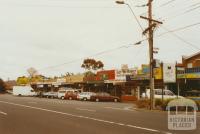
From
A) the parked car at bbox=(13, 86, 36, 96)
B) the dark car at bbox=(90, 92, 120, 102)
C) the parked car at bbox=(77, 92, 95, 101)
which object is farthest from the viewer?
the parked car at bbox=(13, 86, 36, 96)

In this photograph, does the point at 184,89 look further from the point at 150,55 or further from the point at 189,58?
the point at 150,55

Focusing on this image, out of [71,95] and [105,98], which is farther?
[71,95]

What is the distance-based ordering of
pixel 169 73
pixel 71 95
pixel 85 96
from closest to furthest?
pixel 169 73 → pixel 85 96 → pixel 71 95

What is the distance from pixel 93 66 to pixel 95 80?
45.1 metres

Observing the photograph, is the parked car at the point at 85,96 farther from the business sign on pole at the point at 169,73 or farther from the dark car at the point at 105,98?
the business sign on pole at the point at 169,73

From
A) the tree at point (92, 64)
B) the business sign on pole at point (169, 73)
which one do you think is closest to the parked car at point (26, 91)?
the tree at point (92, 64)

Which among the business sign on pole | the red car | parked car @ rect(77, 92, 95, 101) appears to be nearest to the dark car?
parked car @ rect(77, 92, 95, 101)

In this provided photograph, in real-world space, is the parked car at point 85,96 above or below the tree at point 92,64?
below

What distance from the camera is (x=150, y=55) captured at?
1258 inches

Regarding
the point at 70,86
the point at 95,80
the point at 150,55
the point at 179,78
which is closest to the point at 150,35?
the point at 150,55

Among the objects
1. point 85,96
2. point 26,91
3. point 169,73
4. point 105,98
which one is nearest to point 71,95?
point 85,96

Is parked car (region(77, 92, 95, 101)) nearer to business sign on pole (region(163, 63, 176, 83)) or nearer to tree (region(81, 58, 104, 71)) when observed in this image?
business sign on pole (region(163, 63, 176, 83))

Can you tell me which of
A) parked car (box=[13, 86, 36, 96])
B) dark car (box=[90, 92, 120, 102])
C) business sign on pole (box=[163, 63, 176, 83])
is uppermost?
business sign on pole (box=[163, 63, 176, 83])

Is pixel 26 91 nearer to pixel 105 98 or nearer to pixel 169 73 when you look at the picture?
pixel 105 98
